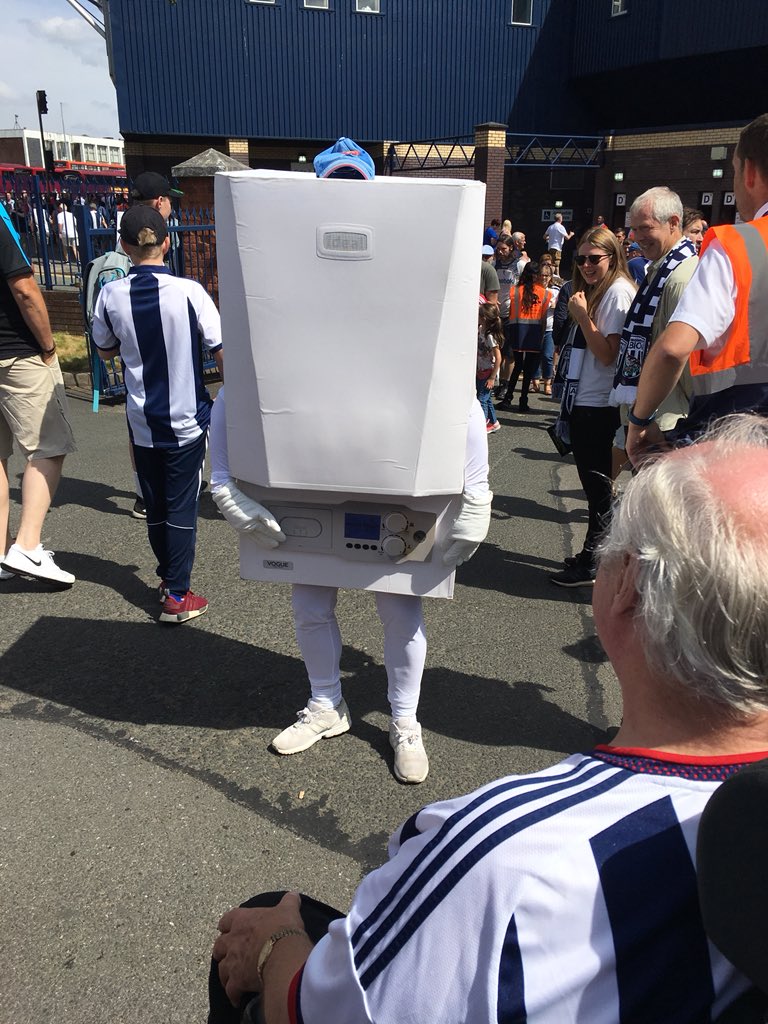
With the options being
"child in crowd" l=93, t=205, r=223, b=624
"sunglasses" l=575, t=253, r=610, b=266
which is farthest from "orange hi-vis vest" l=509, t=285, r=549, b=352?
"child in crowd" l=93, t=205, r=223, b=624

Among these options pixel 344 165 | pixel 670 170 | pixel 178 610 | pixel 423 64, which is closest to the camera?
pixel 344 165

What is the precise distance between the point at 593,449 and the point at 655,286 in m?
0.99

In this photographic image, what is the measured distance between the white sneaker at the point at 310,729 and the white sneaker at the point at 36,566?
5.96 ft

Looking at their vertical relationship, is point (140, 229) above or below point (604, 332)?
above

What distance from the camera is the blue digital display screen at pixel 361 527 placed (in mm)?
2467

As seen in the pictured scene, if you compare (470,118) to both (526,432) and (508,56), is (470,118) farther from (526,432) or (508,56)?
(526,432)

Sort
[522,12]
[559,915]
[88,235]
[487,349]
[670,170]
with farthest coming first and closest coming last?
[522,12]
[670,170]
[88,235]
[487,349]
[559,915]

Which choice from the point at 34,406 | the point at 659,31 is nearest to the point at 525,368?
the point at 34,406

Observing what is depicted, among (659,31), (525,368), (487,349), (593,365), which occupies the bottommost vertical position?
(525,368)

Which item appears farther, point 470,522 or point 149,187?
point 149,187

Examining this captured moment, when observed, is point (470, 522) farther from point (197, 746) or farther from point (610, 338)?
point (610, 338)

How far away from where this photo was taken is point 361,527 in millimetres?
2488

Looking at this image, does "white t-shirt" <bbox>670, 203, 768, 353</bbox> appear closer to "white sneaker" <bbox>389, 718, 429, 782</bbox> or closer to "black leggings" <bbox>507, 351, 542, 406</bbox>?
"white sneaker" <bbox>389, 718, 429, 782</bbox>

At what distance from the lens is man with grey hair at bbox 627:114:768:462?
2539 millimetres
